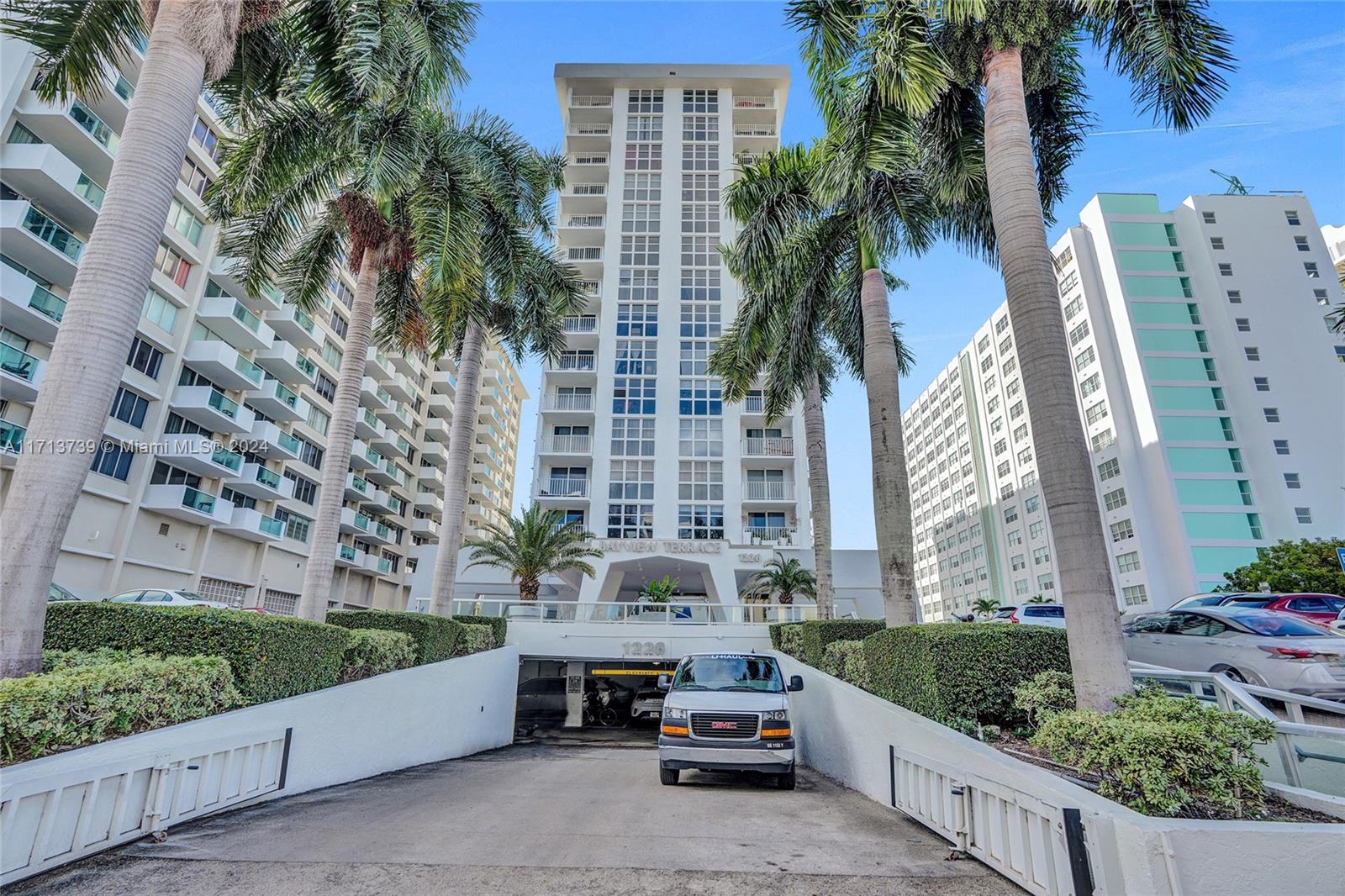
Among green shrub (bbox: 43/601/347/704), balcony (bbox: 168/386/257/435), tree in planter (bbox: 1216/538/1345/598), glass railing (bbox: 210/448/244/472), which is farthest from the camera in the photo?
glass railing (bbox: 210/448/244/472)

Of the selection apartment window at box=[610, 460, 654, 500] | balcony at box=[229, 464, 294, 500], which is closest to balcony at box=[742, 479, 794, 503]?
apartment window at box=[610, 460, 654, 500]

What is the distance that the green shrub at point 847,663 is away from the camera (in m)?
11.2

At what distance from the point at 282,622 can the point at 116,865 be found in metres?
4.24

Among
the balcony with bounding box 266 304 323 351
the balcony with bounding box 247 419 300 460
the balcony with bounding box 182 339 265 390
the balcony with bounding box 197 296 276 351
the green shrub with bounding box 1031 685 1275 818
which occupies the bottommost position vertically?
the green shrub with bounding box 1031 685 1275 818

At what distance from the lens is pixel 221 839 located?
18.5 ft

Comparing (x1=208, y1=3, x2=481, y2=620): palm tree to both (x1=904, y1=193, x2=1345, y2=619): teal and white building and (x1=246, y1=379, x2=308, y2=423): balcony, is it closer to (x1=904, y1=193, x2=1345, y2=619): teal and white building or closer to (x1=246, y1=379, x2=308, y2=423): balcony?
(x1=246, y1=379, x2=308, y2=423): balcony

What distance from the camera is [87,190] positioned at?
2506 cm

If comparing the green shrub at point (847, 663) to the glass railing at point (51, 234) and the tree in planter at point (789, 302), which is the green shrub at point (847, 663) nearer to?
the tree in planter at point (789, 302)

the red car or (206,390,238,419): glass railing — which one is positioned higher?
(206,390,238,419): glass railing

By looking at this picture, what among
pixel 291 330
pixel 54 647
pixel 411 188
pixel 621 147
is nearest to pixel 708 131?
pixel 621 147

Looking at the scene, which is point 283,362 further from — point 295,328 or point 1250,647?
point 1250,647

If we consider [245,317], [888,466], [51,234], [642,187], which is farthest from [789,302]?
[642,187]

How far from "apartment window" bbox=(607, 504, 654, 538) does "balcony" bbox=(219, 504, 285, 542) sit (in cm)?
1864

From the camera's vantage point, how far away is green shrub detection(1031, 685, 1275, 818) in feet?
15.4
